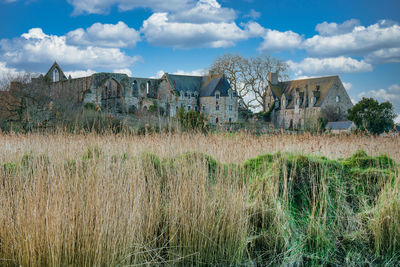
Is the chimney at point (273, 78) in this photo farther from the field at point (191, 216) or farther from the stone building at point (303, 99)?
the field at point (191, 216)

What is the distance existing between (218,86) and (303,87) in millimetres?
11143

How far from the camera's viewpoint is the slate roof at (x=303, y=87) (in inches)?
1656

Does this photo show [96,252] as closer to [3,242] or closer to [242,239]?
[3,242]

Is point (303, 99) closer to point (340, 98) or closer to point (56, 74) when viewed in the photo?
point (340, 98)

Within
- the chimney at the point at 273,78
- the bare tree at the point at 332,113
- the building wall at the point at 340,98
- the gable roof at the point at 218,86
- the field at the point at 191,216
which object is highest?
the chimney at the point at 273,78

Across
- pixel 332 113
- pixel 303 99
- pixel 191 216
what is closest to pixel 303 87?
pixel 303 99

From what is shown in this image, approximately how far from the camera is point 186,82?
44.0m

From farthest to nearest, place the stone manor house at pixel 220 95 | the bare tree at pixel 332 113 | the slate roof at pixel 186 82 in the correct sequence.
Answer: the slate roof at pixel 186 82 < the bare tree at pixel 332 113 < the stone manor house at pixel 220 95

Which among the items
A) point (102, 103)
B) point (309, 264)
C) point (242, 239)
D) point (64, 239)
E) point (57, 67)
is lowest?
point (309, 264)

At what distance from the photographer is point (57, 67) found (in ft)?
140

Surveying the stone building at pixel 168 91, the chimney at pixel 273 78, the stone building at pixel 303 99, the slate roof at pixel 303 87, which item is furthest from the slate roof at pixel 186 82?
the slate roof at pixel 303 87

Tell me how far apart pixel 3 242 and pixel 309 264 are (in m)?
3.55

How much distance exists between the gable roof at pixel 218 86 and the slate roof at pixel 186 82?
70.0 inches

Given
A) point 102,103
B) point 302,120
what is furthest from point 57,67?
point 302,120
